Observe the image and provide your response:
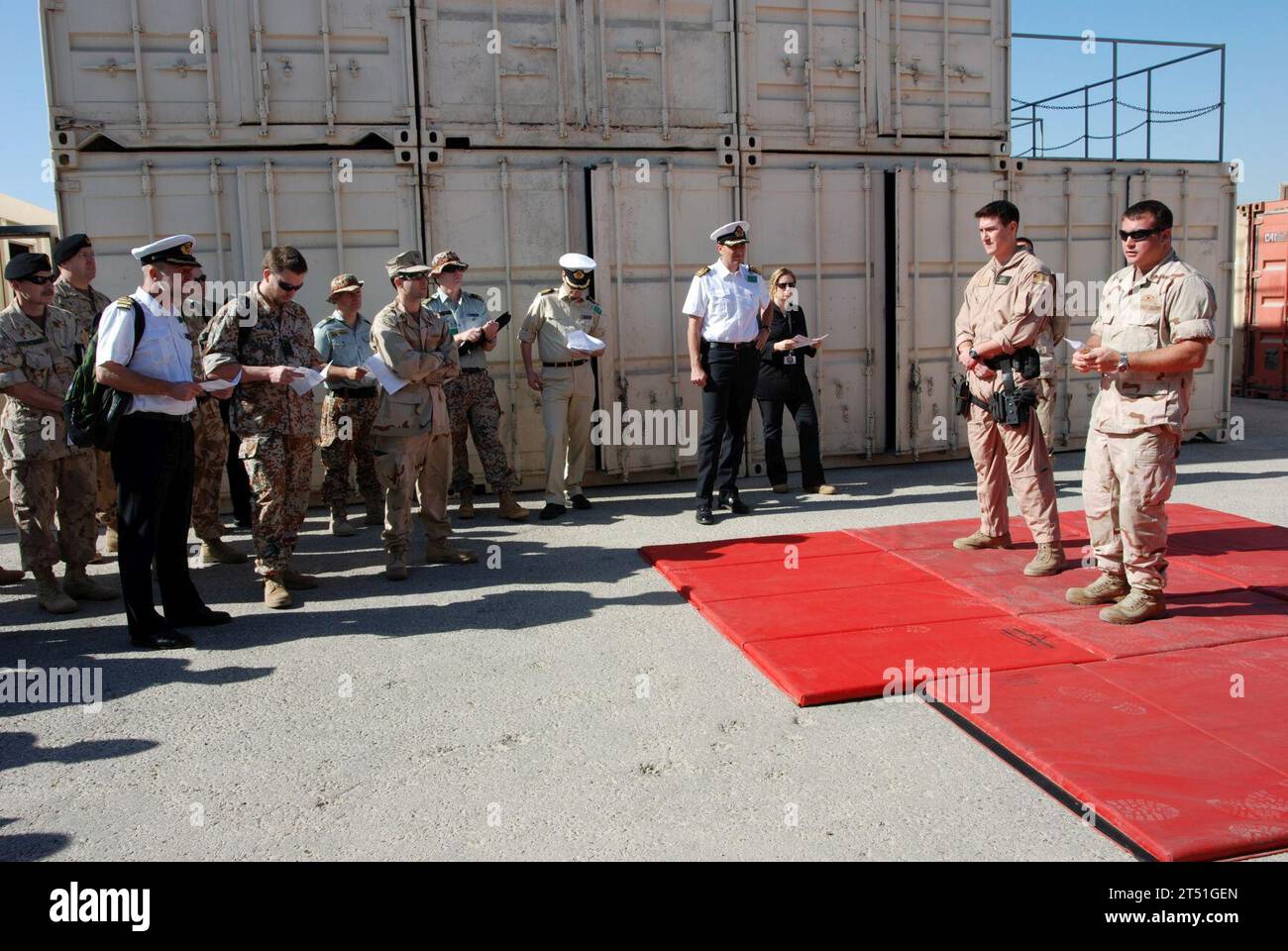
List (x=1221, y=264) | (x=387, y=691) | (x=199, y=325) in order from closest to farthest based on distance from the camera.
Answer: (x=387, y=691)
(x=199, y=325)
(x=1221, y=264)

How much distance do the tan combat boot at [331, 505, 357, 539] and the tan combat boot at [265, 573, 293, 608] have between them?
1.77 m

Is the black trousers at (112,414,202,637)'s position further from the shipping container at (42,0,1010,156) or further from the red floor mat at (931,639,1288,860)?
the shipping container at (42,0,1010,156)

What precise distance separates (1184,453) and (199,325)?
9.13 metres

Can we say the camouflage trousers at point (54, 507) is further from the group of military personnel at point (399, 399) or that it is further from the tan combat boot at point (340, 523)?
the tan combat boot at point (340, 523)

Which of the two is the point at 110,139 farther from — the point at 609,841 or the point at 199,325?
the point at 609,841

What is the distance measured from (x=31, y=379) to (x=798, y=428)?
18.2 feet

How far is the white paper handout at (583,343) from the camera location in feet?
26.4

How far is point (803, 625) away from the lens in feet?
17.0

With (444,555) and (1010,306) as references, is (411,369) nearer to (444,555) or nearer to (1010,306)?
(444,555)

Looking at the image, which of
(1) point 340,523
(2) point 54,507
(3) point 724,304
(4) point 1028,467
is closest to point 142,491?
(2) point 54,507

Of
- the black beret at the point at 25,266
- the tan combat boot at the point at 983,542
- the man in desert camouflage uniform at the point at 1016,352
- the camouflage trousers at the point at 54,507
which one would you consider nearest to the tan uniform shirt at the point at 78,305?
the black beret at the point at 25,266

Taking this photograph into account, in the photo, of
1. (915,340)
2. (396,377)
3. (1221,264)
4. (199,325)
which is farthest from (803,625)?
(1221,264)

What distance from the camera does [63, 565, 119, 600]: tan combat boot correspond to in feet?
19.9

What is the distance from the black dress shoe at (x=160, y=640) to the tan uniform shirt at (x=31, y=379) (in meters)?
1.51
